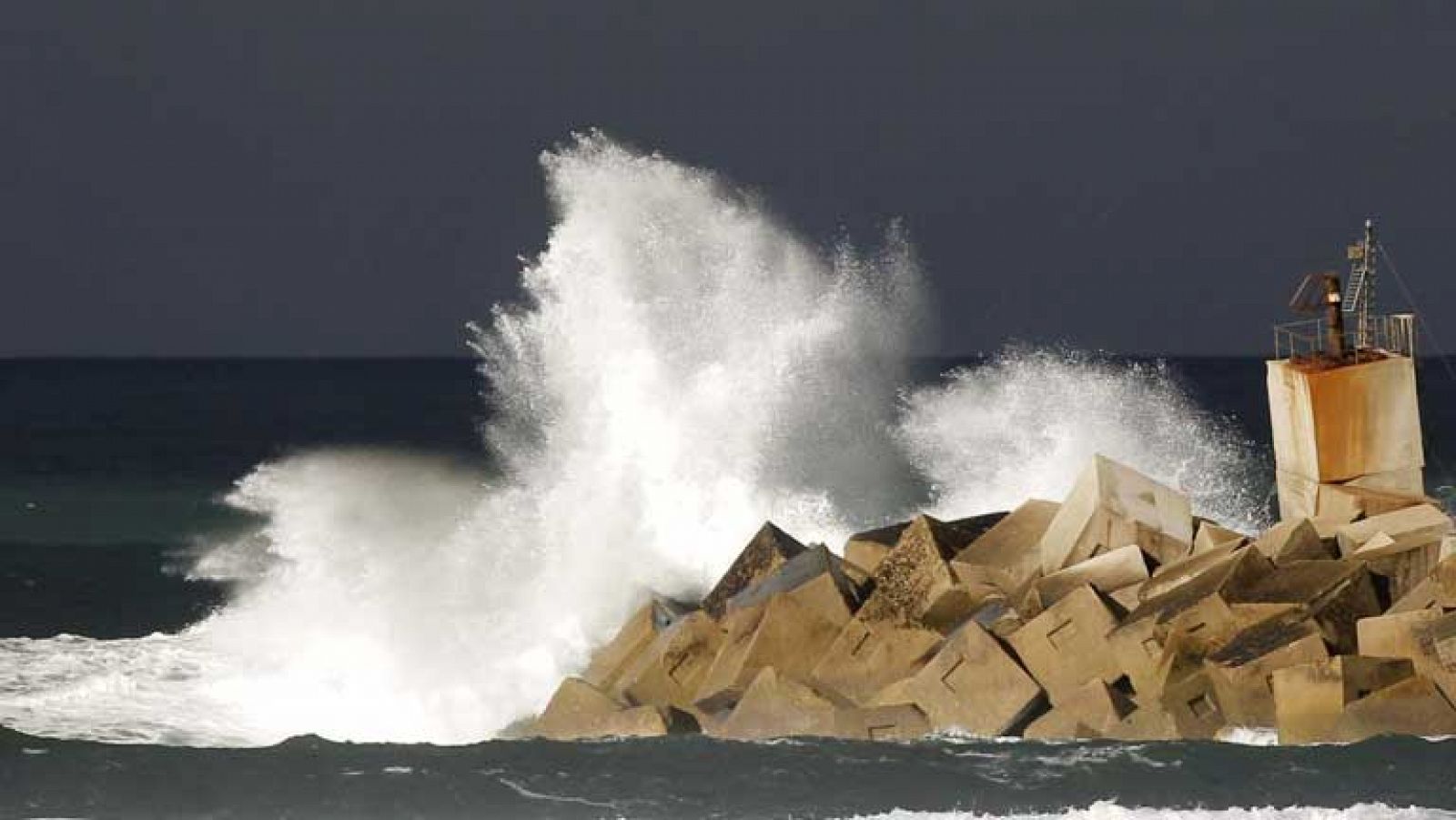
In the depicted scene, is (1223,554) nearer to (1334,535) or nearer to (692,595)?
(1334,535)

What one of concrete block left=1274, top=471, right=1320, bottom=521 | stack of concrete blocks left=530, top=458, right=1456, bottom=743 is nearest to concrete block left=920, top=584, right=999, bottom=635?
stack of concrete blocks left=530, top=458, right=1456, bottom=743

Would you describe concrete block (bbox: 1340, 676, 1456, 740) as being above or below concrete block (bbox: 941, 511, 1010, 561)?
below

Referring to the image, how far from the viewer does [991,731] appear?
58.1 ft

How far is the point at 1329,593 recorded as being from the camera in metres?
18.5

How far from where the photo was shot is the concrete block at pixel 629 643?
20.4 m

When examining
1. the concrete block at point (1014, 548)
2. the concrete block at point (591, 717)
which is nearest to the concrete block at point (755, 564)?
the concrete block at point (1014, 548)

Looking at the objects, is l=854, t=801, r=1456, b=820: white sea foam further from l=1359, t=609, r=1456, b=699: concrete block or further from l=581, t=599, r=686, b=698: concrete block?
l=581, t=599, r=686, b=698: concrete block

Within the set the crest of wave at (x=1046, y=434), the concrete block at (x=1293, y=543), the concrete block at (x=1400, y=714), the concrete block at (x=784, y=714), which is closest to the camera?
the concrete block at (x=1400, y=714)

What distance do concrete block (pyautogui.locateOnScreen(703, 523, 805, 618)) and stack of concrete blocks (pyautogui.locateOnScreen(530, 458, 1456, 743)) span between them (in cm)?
2

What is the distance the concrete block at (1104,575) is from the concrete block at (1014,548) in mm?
496

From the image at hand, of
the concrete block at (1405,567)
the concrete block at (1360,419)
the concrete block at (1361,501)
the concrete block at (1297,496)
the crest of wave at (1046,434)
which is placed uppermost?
the crest of wave at (1046,434)

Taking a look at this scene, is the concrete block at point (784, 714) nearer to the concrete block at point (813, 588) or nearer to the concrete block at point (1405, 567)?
the concrete block at point (813, 588)

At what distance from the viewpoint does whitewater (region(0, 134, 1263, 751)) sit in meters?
22.0

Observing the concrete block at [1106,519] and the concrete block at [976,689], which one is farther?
the concrete block at [1106,519]
